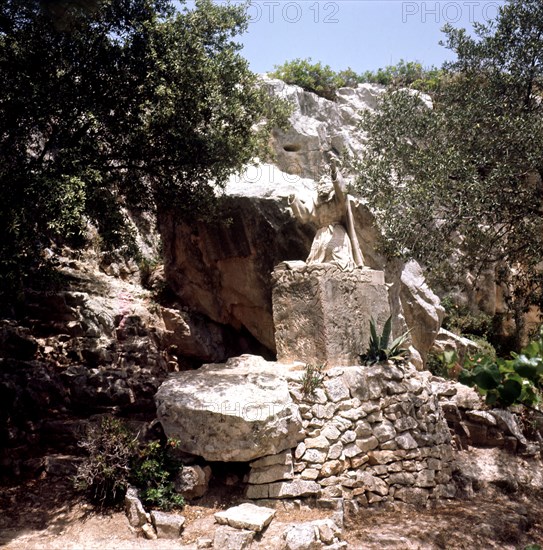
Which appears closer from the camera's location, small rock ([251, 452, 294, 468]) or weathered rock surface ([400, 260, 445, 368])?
small rock ([251, 452, 294, 468])

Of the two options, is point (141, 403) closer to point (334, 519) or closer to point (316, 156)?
point (334, 519)

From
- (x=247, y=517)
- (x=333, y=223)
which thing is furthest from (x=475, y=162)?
(x=247, y=517)

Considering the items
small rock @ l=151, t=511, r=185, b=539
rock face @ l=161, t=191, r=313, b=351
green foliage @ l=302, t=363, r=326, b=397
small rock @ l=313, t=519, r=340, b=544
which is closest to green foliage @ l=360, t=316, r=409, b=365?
green foliage @ l=302, t=363, r=326, b=397

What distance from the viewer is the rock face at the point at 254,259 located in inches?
529

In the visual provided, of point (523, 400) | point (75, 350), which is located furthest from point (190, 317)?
point (523, 400)

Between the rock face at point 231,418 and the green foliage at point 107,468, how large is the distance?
73 cm

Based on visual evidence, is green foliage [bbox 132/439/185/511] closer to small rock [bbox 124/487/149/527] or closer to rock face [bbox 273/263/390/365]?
small rock [bbox 124/487/149/527]

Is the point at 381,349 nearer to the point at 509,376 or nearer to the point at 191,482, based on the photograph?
the point at 191,482

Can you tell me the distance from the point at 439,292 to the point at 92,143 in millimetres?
14280

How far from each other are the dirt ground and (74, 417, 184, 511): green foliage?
0.28 m

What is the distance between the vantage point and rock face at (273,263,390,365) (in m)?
9.27

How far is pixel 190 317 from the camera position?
15.2 metres

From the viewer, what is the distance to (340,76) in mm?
24422

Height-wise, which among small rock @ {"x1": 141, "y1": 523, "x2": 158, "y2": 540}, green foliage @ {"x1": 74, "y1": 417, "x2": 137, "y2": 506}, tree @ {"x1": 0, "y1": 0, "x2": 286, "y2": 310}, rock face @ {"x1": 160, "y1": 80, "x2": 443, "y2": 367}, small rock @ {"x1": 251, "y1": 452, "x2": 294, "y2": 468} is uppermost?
tree @ {"x1": 0, "y1": 0, "x2": 286, "y2": 310}
